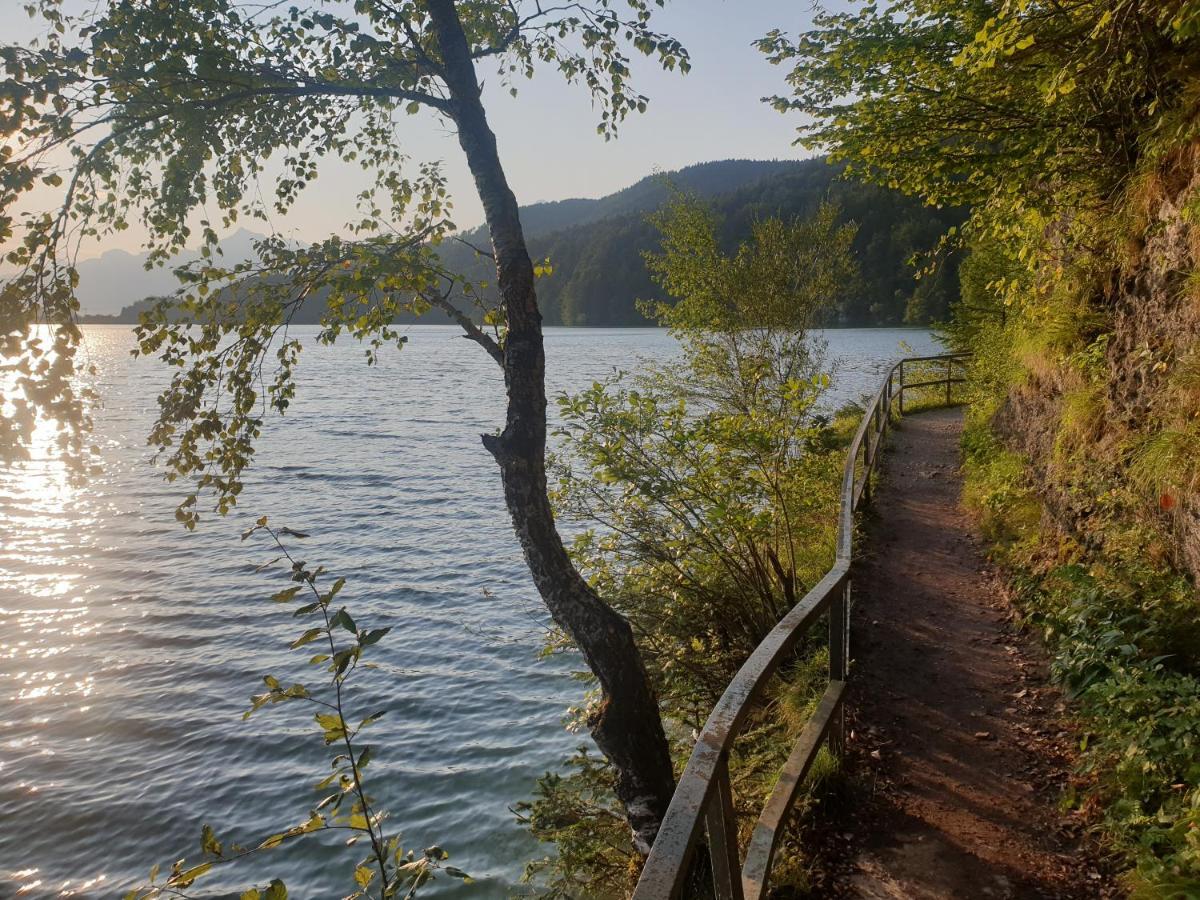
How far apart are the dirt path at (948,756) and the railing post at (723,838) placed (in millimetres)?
1458

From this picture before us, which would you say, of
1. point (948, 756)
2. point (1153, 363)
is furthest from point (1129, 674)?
point (1153, 363)

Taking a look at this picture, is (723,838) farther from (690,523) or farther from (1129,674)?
(690,523)

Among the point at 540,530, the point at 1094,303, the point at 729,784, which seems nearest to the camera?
the point at 729,784

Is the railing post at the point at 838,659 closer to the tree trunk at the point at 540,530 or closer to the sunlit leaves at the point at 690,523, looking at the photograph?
the tree trunk at the point at 540,530

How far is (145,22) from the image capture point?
15.9ft

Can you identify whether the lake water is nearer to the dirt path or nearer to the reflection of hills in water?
the dirt path

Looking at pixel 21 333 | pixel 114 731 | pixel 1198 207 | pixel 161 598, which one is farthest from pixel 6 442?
pixel 161 598

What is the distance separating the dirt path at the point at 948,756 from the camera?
13.5 ft

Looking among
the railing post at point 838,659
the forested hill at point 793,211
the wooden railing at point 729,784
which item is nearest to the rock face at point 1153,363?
the wooden railing at point 729,784

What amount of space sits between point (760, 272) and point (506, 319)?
14.0 meters

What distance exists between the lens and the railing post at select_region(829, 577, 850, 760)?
5082 mm

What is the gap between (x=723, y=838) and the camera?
2.79m

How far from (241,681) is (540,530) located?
8.19 meters

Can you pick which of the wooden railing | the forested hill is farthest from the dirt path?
the forested hill
